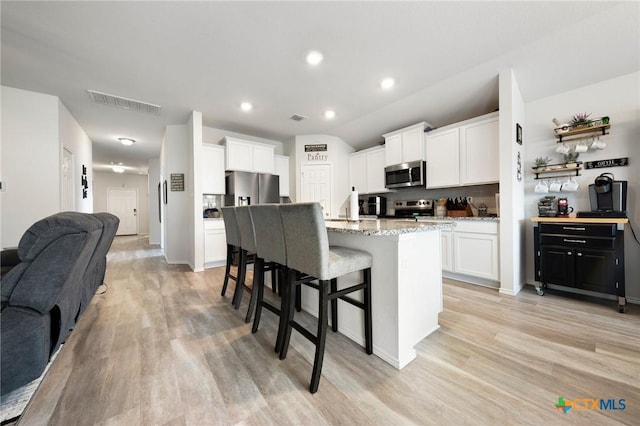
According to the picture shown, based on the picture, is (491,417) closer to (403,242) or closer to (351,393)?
(351,393)

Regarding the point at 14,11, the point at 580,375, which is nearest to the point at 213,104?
the point at 14,11

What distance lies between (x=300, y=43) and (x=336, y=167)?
2815mm

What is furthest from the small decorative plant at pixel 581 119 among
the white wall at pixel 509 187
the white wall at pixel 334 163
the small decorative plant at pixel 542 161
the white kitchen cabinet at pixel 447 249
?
the white wall at pixel 334 163

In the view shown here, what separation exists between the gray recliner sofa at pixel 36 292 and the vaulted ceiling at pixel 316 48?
1804mm

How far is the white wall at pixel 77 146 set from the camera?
3518 mm

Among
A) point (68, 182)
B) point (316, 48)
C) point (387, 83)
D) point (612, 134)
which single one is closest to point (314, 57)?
point (316, 48)

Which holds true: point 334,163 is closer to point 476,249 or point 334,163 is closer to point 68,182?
point 476,249

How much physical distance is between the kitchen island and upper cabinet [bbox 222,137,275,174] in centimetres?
321

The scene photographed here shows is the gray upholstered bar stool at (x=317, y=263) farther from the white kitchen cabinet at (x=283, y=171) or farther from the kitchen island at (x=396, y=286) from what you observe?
the white kitchen cabinet at (x=283, y=171)

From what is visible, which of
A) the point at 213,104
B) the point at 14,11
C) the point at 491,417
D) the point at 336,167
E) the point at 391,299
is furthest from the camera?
the point at 336,167

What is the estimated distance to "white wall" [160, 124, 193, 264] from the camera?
4.50 meters

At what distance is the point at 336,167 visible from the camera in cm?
497

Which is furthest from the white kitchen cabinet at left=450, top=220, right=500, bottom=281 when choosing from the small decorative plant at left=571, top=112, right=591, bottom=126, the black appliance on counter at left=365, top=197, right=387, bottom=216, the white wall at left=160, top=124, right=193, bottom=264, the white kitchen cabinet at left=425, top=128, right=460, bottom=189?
the white wall at left=160, top=124, right=193, bottom=264

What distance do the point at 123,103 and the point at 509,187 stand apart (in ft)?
17.2
